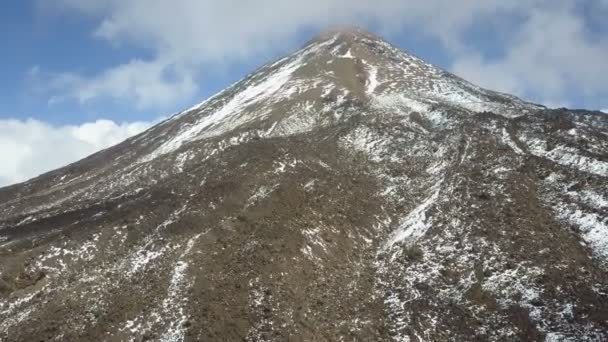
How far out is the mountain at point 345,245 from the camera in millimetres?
24312

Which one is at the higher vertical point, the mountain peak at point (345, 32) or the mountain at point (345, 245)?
the mountain peak at point (345, 32)

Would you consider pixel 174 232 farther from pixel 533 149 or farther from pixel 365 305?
pixel 533 149

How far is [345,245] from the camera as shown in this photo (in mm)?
32469

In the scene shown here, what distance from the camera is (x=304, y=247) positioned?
31.0 meters

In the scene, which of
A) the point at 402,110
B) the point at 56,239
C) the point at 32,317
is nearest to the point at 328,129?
the point at 402,110

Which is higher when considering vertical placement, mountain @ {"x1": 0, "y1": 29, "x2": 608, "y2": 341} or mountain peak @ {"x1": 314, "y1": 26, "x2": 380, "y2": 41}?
mountain peak @ {"x1": 314, "y1": 26, "x2": 380, "y2": 41}

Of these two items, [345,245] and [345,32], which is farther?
[345,32]

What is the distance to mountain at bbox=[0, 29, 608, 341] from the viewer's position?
79.8ft

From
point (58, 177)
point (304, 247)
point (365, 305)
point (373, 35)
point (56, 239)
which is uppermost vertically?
point (373, 35)

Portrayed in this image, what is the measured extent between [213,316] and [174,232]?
1026cm

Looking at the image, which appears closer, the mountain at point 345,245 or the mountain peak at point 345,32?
the mountain at point 345,245

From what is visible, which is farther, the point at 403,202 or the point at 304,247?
the point at 403,202

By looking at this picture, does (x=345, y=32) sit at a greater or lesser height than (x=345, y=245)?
greater

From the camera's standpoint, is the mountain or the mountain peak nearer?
the mountain
